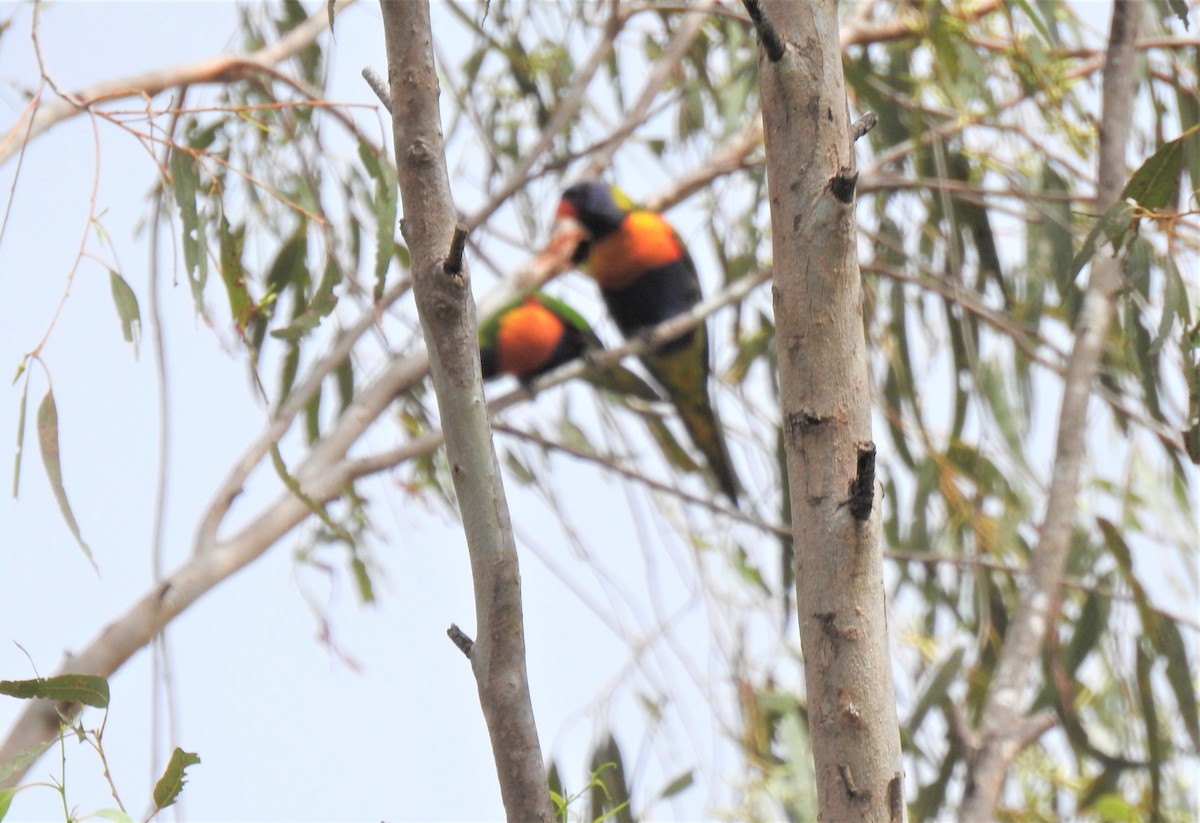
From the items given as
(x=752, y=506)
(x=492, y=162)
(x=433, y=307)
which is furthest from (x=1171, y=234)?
(x=492, y=162)

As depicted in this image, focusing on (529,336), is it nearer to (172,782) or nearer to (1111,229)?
(1111,229)

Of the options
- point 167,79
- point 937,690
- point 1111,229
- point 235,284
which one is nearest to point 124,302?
point 235,284

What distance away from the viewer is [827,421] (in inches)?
23.8

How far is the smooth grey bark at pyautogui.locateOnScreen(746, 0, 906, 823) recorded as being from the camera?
0.59 meters

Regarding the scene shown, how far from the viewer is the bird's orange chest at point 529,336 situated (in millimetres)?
2730

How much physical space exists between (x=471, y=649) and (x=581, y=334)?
89.1 inches

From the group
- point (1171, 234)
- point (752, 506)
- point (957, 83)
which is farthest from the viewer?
point (752, 506)

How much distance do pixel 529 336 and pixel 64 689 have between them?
6.82ft

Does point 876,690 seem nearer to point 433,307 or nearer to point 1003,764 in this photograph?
point 433,307

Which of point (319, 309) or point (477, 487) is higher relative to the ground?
point (319, 309)

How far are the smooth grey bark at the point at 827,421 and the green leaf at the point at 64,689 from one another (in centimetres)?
39

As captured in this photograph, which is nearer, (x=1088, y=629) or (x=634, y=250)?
(x=1088, y=629)

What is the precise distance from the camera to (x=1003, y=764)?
3.70 feet

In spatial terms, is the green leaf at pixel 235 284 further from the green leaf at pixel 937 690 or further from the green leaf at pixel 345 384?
the green leaf at pixel 937 690
